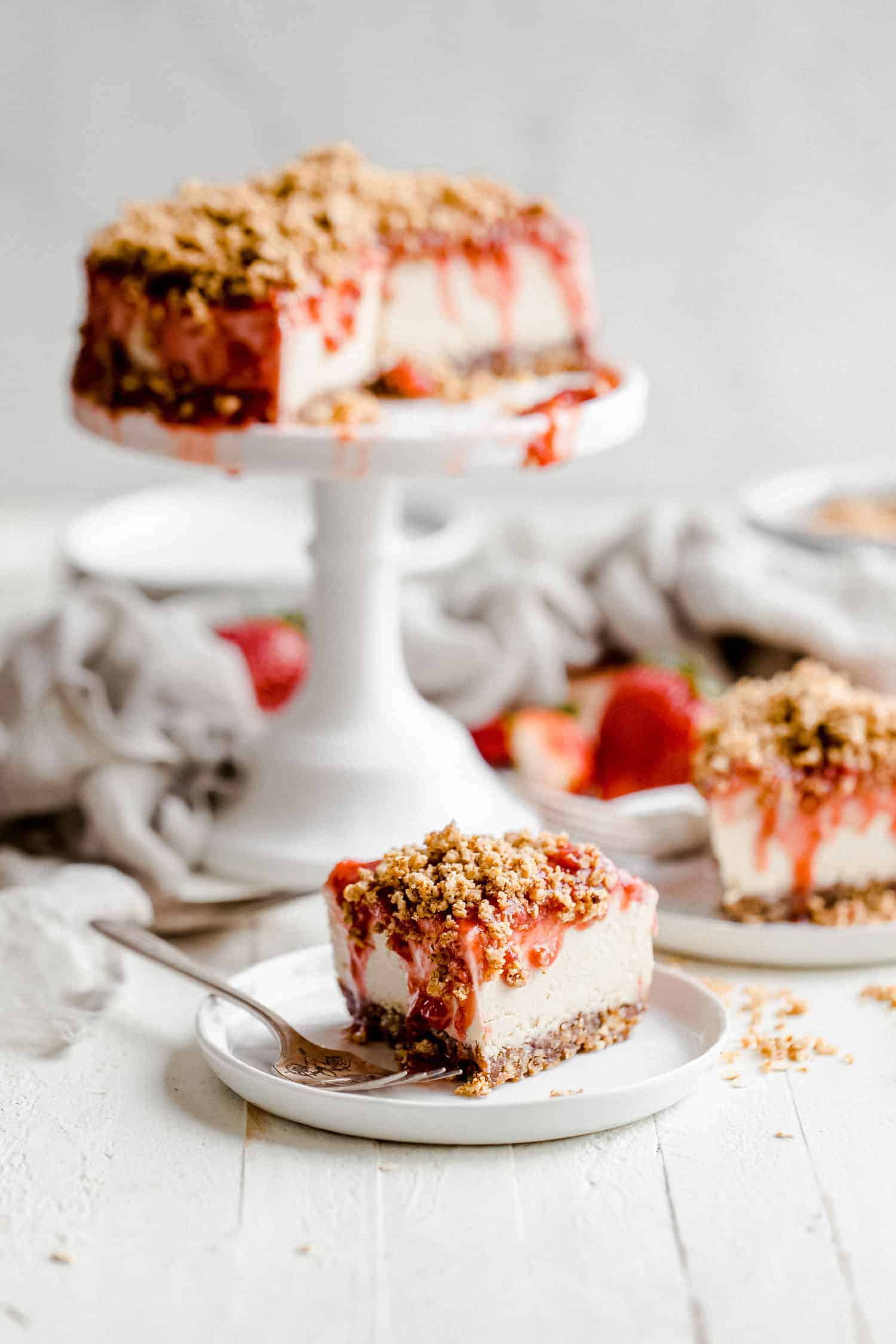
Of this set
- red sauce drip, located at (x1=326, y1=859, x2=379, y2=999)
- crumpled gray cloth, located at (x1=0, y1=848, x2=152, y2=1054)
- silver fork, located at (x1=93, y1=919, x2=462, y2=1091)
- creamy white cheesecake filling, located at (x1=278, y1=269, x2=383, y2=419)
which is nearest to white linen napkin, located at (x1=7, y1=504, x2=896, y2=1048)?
crumpled gray cloth, located at (x1=0, y1=848, x2=152, y2=1054)

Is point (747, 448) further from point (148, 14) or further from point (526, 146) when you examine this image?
point (148, 14)

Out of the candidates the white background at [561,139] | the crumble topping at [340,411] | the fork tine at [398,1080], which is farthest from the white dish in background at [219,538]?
the fork tine at [398,1080]

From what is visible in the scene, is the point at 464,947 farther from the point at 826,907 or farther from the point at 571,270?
the point at 571,270

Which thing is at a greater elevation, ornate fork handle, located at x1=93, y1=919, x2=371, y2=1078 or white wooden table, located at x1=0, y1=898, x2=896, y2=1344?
ornate fork handle, located at x1=93, y1=919, x2=371, y2=1078

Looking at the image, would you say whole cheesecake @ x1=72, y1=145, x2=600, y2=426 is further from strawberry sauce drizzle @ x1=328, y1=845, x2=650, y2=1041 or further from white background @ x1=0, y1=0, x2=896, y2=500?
white background @ x1=0, y1=0, x2=896, y2=500

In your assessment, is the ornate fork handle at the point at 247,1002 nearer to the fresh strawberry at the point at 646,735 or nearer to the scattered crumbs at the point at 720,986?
the scattered crumbs at the point at 720,986

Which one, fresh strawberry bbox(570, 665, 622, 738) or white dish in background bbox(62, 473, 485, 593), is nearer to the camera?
fresh strawberry bbox(570, 665, 622, 738)

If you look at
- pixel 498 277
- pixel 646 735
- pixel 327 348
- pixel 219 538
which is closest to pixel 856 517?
pixel 646 735

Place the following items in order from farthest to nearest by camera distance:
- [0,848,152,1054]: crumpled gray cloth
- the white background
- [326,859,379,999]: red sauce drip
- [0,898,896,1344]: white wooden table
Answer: the white background, [0,848,152,1054]: crumpled gray cloth, [326,859,379,999]: red sauce drip, [0,898,896,1344]: white wooden table
